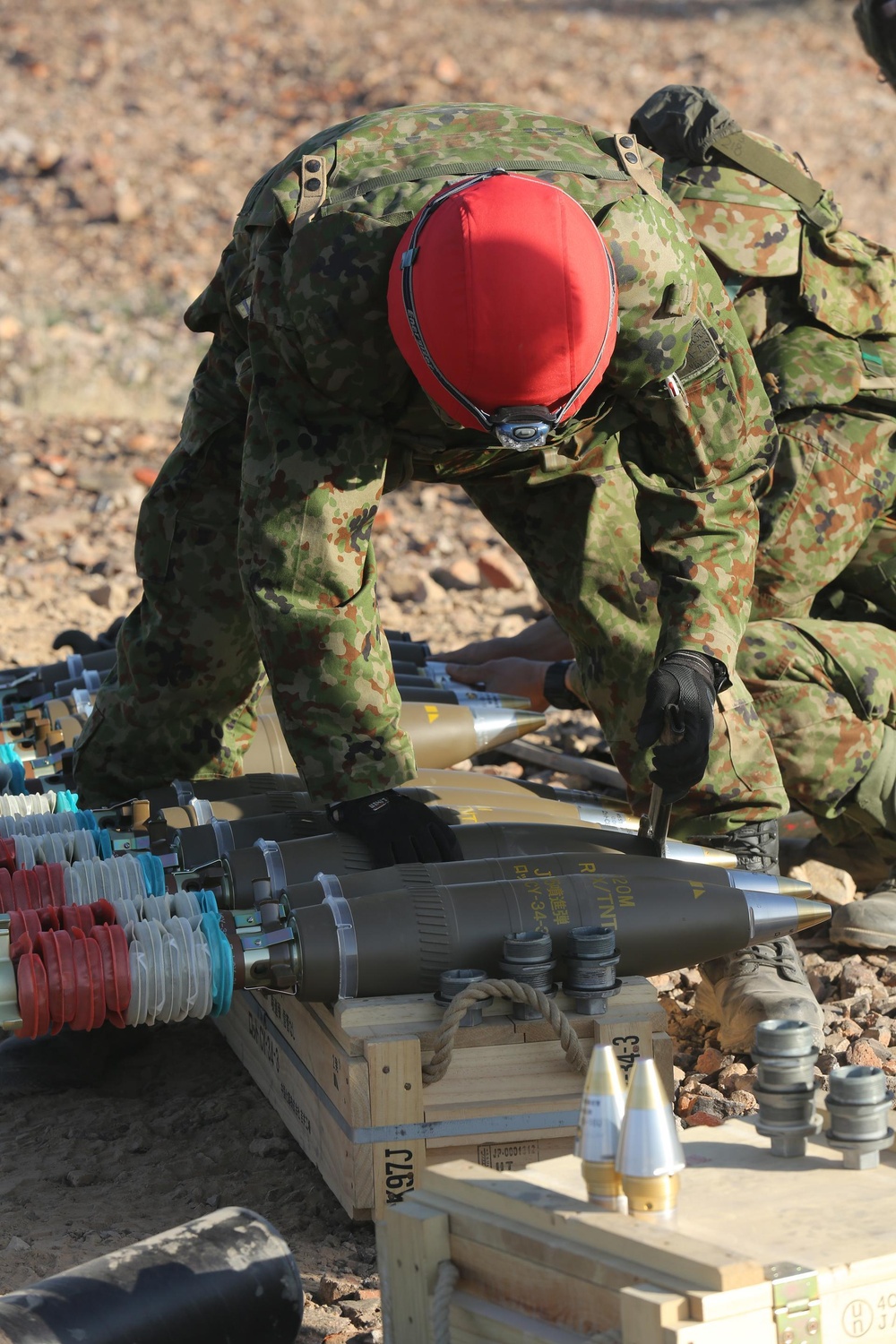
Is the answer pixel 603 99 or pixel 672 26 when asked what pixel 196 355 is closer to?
pixel 603 99

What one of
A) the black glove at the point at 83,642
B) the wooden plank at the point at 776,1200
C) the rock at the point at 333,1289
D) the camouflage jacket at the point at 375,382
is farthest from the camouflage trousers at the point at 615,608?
the black glove at the point at 83,642

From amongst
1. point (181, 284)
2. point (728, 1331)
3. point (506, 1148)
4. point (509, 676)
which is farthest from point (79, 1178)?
point (181, 284)

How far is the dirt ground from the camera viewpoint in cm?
350

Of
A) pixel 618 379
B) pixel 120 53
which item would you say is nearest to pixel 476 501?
pixel 618 379

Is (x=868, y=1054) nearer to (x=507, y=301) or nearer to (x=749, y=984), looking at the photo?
(x=749, y=984)

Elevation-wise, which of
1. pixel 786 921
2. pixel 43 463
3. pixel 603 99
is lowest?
pixel 786 921

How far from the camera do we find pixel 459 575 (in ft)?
28.0

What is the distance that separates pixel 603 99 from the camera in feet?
65.3

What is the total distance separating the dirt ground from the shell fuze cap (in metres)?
1.60

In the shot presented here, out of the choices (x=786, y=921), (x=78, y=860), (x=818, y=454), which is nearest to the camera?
(x=786, y=921)

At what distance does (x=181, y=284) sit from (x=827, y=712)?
12991mm

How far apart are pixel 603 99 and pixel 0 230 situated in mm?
7462

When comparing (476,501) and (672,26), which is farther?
(672,26)

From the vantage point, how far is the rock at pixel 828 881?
16.4 feet
